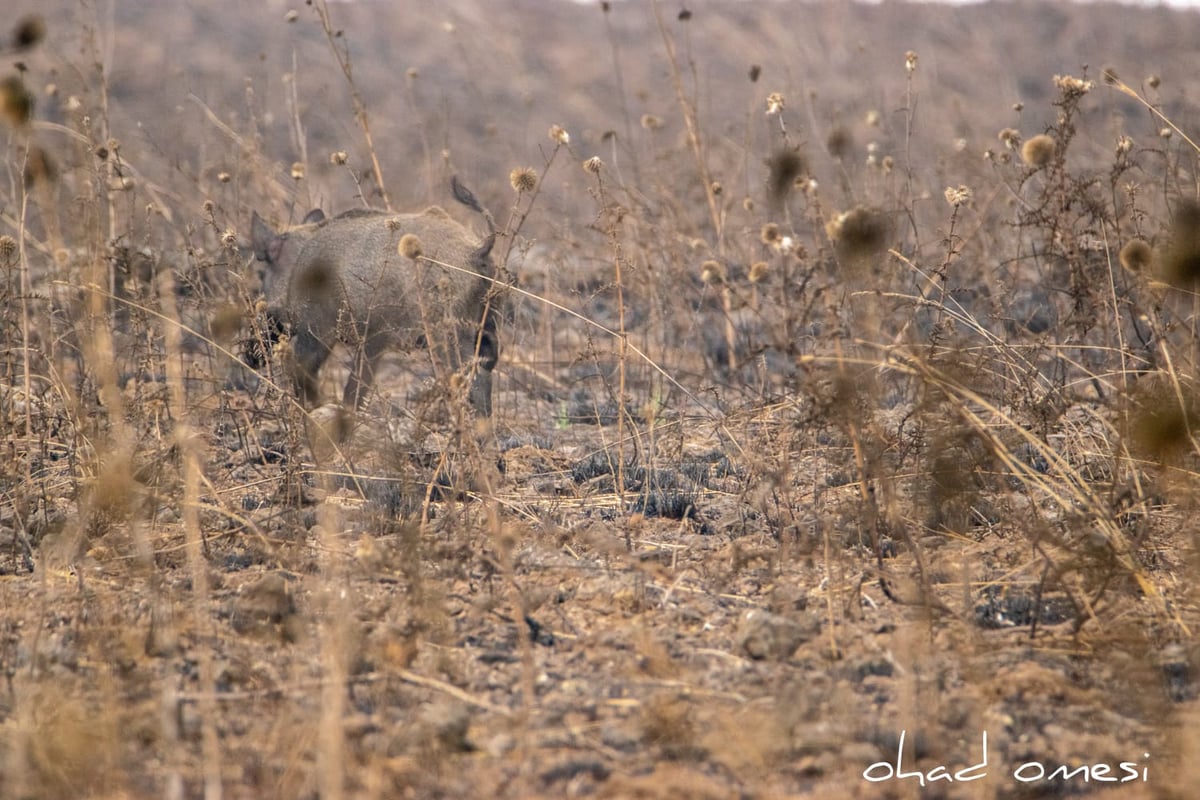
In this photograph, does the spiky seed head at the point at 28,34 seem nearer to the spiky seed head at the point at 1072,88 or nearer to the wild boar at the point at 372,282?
the wild boar at the point at 372,282

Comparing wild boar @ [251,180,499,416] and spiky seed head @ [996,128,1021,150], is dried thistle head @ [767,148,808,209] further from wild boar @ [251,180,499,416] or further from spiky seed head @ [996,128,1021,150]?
wild boar @ [251,180,499,416]

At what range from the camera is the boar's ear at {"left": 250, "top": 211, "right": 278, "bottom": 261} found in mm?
5184

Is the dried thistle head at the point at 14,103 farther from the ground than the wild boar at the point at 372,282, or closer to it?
farther from the ground

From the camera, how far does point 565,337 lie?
702cm

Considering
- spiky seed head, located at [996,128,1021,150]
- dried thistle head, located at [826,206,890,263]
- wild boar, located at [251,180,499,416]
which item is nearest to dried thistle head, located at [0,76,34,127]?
dried thistle head, located at [826,206,890,263]

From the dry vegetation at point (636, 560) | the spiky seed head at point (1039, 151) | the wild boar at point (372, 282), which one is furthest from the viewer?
the wild boar at point (372, 282)

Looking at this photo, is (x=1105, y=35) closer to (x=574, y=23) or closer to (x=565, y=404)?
(x=574, y=23)

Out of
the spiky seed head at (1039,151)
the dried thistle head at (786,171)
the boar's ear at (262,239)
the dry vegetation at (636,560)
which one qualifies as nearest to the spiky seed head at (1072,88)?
the dry vegetation at (636,560)

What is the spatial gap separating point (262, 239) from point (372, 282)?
0.80 meters

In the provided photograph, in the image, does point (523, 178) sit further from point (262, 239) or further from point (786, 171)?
point (262, 239)

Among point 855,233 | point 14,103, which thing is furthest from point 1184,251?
point 14,103

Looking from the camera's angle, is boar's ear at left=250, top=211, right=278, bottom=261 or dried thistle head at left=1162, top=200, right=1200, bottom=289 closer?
dried thistle head at left=1162, top=200, right=1200, bottom=289

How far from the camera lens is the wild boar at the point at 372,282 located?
4688 millimetres

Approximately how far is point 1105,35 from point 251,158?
20.1 metres
